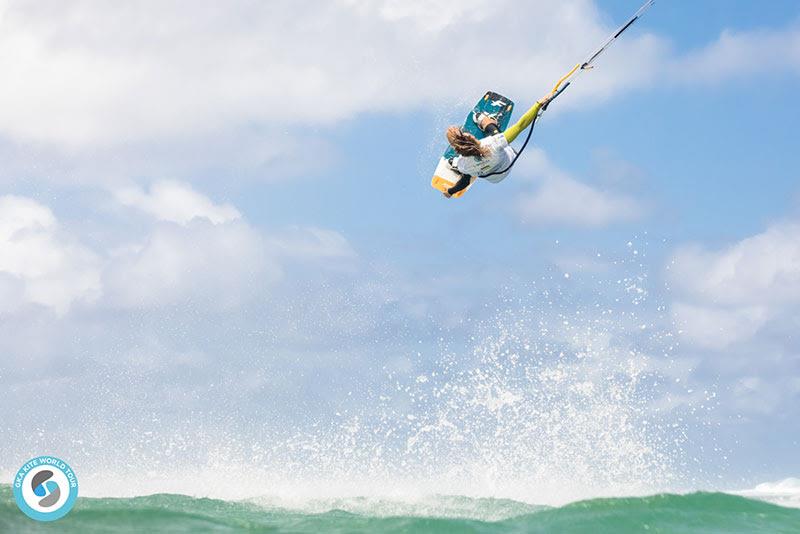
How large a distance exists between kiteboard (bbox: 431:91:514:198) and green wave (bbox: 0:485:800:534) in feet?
19.5

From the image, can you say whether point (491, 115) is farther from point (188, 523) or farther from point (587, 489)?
point (188, 523)

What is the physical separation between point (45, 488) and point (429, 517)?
17.7ft

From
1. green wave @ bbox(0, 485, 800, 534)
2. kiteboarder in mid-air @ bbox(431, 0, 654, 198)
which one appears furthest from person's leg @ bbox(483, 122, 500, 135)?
green wave @ bbox(0, 485, 800, 534)

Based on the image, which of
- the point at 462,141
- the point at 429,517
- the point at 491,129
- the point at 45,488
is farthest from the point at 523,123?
the point at 45,488

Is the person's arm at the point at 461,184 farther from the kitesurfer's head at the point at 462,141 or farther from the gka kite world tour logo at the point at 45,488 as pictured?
the gka kite world tour logo at the point at 45,488

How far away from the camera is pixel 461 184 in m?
15.1

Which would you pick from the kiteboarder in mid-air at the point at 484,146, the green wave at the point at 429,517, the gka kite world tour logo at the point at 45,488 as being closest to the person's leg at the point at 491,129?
the kiteboarder in mid-air at the point at 484,146

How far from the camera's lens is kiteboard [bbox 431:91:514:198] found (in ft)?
50.3

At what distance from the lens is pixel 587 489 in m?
14.8

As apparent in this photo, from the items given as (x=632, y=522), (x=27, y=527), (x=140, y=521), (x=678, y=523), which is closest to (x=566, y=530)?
(x=632, y=522)

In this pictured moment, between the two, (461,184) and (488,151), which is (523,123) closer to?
(488,151)

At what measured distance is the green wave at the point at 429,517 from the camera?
11211 millimetres

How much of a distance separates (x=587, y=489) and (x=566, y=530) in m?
3.49

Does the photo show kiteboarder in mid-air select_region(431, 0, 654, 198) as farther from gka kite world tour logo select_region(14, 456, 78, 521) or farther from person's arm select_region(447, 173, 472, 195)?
gka kite world tour logo select_region(14, 456, 78, 521)
